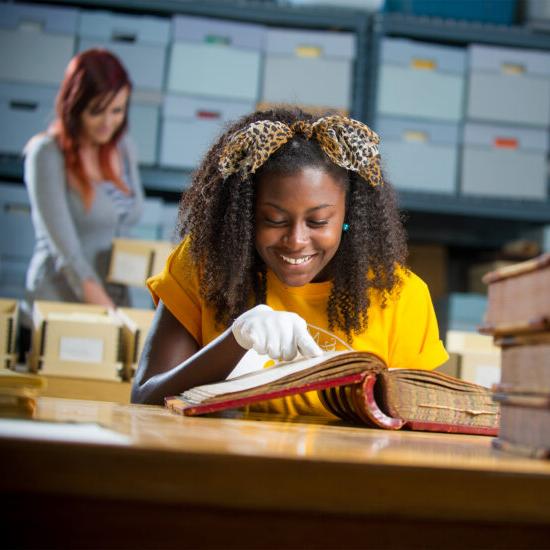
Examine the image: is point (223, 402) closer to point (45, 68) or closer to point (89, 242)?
point (89, 242)

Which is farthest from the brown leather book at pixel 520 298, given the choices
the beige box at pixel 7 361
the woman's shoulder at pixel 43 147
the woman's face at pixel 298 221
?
the woman's shoulder at pixel 43 147

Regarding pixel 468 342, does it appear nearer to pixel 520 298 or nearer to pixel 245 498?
pixel 520 298

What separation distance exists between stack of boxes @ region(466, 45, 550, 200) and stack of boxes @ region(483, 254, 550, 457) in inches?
80.4

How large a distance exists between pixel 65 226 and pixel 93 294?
20 centimetres

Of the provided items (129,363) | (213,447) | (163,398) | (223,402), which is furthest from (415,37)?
(213,447)

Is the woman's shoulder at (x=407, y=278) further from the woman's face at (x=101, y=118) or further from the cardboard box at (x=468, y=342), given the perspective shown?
the woman's face at (x=101, y=118)

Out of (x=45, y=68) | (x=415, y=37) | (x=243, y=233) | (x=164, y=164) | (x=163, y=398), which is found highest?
(x=415, y=37)

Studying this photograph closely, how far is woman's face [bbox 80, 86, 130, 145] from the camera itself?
7.97 ft

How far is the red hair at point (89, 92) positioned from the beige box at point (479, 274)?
113cm

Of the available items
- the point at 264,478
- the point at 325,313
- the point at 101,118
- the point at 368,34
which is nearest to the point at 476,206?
the point at 368,34

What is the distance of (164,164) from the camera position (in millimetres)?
2492

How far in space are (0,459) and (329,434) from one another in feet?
1.03

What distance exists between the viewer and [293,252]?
1.14 metres

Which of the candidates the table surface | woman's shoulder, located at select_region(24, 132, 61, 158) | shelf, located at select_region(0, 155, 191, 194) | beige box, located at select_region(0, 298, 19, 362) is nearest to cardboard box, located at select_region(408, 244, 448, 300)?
shelf, located at select_region(0, 155, 191, 194)
